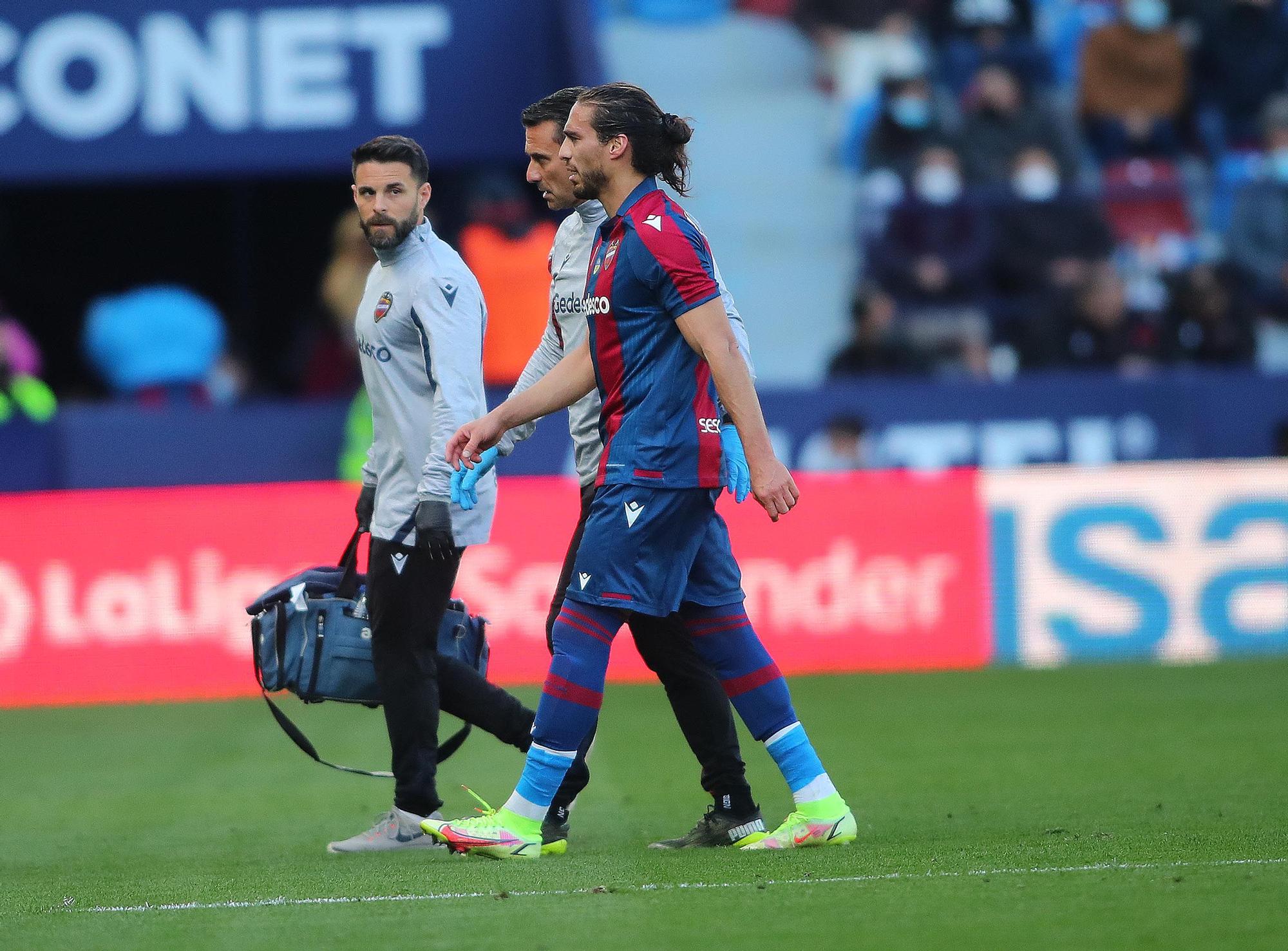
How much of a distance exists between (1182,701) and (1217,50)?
9251 millimetres

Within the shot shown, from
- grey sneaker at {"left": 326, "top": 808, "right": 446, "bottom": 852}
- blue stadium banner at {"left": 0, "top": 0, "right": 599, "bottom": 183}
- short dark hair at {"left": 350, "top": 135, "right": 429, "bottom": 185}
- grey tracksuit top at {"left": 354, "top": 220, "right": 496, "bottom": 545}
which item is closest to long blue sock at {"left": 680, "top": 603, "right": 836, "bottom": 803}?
grey tracksuit top at {"left": 354, "top": 220, "right": 496, "bottom": 545}

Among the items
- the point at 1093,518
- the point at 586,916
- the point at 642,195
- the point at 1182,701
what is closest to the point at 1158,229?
the point at 1093,518

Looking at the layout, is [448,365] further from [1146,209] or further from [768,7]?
[768,7]

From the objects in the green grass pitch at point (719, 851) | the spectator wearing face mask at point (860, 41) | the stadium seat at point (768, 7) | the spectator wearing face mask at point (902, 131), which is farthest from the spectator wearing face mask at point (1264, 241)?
the green grass pitch at point (719, 851)

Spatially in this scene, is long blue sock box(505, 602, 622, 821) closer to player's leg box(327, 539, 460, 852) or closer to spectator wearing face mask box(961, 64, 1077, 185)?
player's leg box(327, 539, 460, 852)

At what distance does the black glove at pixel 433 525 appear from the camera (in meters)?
5.96

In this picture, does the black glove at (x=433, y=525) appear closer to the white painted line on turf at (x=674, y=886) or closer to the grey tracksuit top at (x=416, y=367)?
the grey tracksuit top at (x=416, y=367)

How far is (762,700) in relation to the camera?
5.86 metres

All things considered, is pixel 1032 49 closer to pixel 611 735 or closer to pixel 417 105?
pixel 417 105

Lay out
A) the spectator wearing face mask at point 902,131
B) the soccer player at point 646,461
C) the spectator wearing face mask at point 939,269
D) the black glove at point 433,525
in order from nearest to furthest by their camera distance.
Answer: the soccer player at point 646,461 < the black glove at point 433,525 < the spectator wearing face mask at point 939,269 < the spectator wearing face mask at point 902,131

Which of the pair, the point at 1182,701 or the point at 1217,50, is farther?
the point at 1217,50

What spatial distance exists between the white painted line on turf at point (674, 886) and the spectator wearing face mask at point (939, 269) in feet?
30.8

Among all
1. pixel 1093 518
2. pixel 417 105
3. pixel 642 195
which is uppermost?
pixel 417 105

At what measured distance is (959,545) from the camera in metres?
12.5
